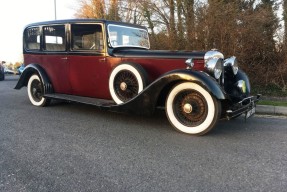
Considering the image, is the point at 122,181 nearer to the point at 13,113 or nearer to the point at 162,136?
the point at 162,136

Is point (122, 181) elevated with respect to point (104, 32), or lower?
lower

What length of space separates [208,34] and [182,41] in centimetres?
96

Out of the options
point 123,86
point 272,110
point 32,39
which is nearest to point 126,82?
point 123,86

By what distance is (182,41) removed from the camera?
9.84 meters

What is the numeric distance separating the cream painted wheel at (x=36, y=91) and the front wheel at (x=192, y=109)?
3269 mm

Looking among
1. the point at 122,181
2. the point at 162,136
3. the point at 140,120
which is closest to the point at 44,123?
the point at 140,120

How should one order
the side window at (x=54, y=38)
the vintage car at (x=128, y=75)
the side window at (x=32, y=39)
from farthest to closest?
1. the side window at (x=32, y=39)
2. the side window at (x=54, y=38)
3. the vintage car at (x=128, y=75)

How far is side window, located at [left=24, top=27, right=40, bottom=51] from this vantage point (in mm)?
6398

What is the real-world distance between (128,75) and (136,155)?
1.80m

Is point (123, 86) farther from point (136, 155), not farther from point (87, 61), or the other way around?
point (136, 155)

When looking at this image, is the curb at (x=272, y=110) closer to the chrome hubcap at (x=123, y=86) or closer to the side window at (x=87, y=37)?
the chrome hubcap at (x=123, y=86)

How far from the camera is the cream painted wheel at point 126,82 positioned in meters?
4.71

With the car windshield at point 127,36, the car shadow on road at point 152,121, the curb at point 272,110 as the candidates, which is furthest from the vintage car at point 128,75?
the curb at point 272,110

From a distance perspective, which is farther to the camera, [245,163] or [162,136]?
[162,136]
